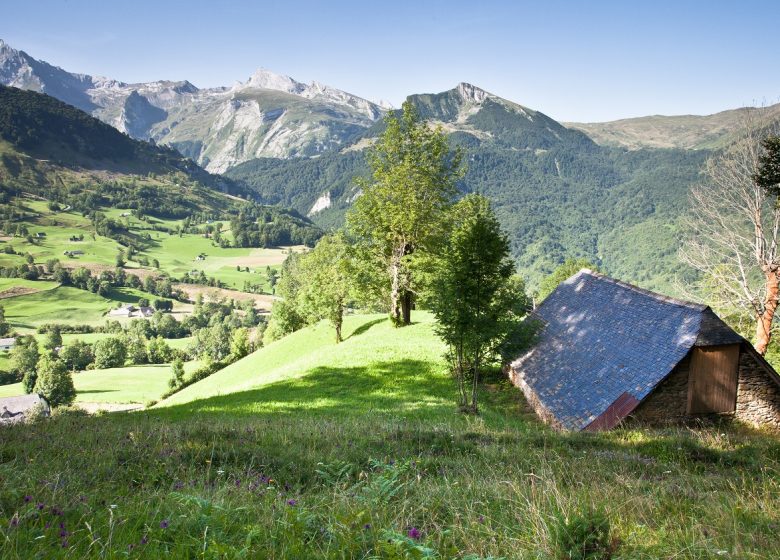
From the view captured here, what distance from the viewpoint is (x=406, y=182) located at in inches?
1357

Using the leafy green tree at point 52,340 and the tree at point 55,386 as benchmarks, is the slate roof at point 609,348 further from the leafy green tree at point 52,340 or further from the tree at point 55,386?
the leafy green tree at point 52,340

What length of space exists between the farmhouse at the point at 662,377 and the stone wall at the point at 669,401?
4 centimetres

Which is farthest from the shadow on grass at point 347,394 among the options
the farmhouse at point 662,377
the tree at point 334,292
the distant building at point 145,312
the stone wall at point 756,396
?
the distant building at point 145,312

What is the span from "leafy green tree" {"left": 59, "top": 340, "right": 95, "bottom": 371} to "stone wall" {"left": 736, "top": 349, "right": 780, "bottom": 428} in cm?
13966

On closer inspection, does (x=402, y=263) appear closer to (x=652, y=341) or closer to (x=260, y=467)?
(x=652, y=341)

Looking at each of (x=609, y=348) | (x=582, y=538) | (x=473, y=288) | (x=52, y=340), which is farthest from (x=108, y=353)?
(x=582, y=538)

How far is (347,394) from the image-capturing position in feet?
80.0

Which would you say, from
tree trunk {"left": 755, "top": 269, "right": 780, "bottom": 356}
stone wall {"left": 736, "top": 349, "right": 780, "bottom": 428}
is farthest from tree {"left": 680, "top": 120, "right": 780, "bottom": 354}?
stone wall {"left": 736, "top": 349, "right": 780, "bottom": 428}

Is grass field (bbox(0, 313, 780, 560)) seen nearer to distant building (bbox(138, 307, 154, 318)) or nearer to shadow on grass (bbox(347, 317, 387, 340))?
shadow on grass (bbox(347, 317, 387, 340))

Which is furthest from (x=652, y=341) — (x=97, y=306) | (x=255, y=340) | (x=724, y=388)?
(x=97, y=306)

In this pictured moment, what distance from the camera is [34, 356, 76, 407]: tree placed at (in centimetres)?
7888

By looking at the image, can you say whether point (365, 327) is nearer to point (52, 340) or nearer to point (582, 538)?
point (582, 538)

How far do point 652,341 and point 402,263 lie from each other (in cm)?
1961

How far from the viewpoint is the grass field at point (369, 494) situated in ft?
11.1
